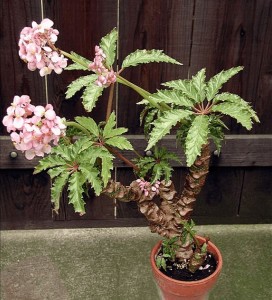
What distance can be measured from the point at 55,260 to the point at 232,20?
144 cm

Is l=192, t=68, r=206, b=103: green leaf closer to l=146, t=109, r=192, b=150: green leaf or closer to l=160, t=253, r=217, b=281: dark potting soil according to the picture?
l=146, t=109, r=192, b=150: green leaf

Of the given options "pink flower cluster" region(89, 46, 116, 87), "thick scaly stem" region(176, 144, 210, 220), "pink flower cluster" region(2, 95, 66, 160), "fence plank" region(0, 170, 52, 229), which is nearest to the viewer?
→ "pink flower cluster" region(2, 95, 66, 160)

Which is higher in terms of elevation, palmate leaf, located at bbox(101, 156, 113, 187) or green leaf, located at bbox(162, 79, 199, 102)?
green leaf, located at bbox(162, 79, 199, 102)

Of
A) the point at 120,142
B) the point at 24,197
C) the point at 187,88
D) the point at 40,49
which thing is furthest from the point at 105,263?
the point at 40,49

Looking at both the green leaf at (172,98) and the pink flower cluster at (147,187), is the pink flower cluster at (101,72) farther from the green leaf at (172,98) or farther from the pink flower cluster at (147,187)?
the pink flower cluster at (147,187)

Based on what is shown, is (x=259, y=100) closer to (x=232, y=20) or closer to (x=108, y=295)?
(x=232, y=20)

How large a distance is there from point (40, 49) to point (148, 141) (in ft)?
1.56

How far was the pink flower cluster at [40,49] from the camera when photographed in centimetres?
150

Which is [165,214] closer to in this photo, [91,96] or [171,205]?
[171,205]

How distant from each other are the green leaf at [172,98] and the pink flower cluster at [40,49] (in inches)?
13.1

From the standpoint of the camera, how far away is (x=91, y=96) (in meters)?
1.61

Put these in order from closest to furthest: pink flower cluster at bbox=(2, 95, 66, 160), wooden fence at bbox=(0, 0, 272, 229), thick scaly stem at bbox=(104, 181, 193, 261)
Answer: pink flower cluster at bbox=(2, 95, 66, 160) → thick scaly stem at bbox=(104, 181, 193, 261) → wooden fence at bbox=(0, 0, 272, 229)

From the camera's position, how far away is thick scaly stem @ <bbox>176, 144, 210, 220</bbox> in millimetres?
1833

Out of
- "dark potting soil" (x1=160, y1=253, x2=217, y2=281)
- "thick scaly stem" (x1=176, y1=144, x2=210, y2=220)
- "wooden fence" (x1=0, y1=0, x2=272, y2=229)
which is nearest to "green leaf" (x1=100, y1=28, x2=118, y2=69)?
"thick scaly stem" (x1=176, y1=144, x2=210, y2=220)
